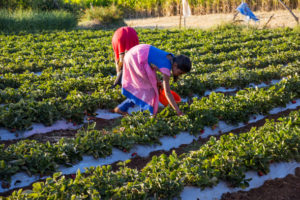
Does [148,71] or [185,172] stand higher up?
[148,71]

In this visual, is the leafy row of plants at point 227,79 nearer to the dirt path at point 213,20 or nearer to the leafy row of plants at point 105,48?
the leafy row of plants at point 105,48

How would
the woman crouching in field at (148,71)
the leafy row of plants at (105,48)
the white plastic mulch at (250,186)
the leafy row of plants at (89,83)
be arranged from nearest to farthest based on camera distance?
the white plastic mulch at (250,186)
the woman crouching in field at (148,71)
the leafy row of plants at (89,83)
the leafy row of plants at (105,48)

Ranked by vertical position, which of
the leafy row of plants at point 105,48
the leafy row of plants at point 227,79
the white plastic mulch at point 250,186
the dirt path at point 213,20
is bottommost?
the white plastic mulch at point 250,186

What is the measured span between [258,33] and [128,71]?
11193mm

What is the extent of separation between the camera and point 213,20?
21562mm

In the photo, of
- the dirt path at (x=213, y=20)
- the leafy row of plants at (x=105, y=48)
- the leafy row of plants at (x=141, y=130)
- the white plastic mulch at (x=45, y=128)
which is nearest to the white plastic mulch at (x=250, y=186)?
the leafy row of plants at (x=141, y=130)

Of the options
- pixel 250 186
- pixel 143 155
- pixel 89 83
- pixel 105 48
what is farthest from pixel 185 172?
pixel 105 48

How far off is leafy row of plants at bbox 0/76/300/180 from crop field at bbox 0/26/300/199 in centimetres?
1

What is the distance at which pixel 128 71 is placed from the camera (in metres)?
4.72

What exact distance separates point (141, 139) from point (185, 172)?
1.15 metres

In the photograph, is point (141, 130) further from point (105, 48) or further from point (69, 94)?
point (105, 48)

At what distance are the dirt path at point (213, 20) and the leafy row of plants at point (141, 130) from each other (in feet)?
38.3

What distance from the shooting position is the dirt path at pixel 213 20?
17.4 meters

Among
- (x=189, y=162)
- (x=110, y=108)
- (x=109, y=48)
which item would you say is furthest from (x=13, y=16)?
(x=189, y=162)
